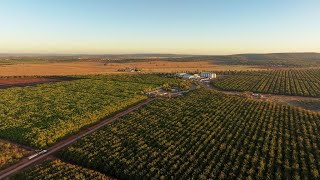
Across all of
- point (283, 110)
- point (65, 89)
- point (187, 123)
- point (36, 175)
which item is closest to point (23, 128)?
point (36, 175)

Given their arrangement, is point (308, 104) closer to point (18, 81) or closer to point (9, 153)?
point (9, 153)

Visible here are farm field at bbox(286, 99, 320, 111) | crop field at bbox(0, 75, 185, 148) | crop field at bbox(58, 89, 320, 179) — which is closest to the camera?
crop field at bbox(58, 89, 320, 179)

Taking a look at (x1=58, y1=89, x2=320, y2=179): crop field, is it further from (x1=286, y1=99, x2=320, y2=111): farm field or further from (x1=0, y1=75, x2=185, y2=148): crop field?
(x1=286, y1=99, x2=320, y2=111): farm field

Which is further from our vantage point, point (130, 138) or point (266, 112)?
point (266, 112)

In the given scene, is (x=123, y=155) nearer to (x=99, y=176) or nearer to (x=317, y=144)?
(x=99, y=176)

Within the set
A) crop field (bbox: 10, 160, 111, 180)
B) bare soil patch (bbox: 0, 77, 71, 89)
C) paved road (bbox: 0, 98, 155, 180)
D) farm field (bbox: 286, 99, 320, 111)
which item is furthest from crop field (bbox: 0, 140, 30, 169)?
farm field (bbox: 286, 99, 320, 111)
